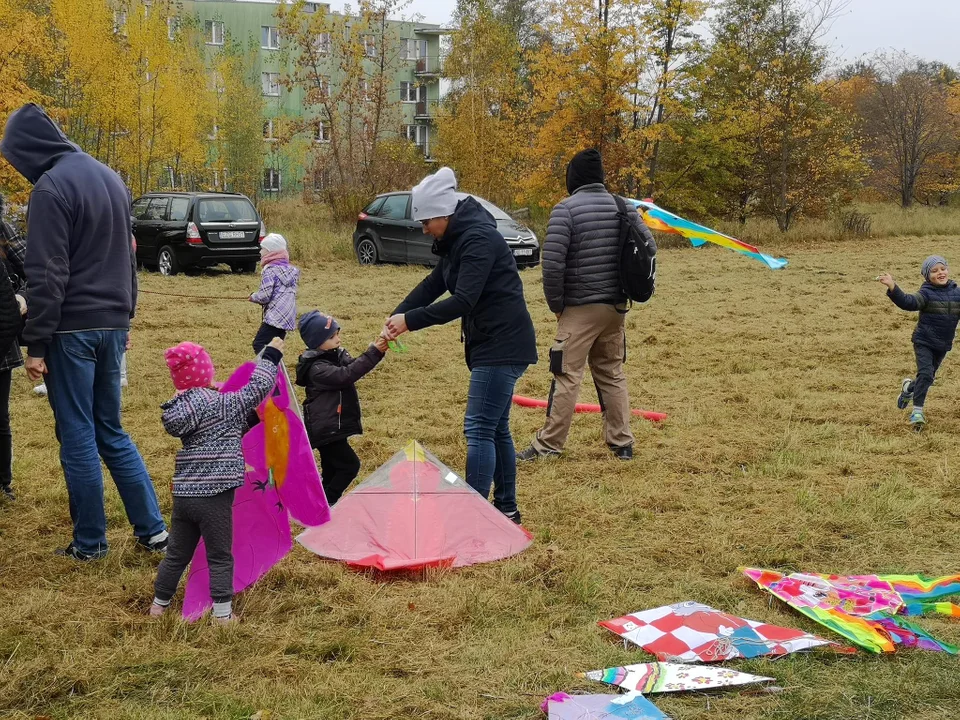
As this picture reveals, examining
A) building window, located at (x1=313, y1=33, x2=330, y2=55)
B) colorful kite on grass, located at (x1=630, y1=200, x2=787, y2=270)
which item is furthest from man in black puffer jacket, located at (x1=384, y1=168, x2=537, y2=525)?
building window, located at (x1=313, y1=33, x2=330, y2=55)

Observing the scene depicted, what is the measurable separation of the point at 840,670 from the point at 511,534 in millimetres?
1690

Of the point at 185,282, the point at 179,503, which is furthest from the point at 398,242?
the point at 179,503

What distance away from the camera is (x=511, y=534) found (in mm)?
4711

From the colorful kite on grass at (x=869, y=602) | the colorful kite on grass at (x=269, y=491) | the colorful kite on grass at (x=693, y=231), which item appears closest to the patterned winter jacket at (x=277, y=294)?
the colorful kite on grass at (x=693, y=231)

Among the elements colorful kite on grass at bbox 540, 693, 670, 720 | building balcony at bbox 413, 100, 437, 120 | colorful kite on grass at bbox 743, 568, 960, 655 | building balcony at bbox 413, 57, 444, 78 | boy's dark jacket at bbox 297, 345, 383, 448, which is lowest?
colorful kite on grass at bbox 540, 693, 670, 720

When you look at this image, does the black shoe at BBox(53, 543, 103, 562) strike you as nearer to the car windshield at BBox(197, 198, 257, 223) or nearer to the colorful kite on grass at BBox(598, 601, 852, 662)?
the colorful kite on grass at BBox(598, 601, 852, 662)

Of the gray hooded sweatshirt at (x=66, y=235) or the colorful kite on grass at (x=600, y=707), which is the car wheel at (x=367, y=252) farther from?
the colorful kite on grass at (x=600, y=707)

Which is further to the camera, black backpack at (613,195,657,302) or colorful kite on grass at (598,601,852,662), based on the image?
black backpack at (613,195,657,302)

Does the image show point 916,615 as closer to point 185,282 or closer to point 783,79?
point 185,282

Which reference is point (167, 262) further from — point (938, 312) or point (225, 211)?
point (938, 312)

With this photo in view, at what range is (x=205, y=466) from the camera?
3.70m

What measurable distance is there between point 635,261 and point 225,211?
1259cm

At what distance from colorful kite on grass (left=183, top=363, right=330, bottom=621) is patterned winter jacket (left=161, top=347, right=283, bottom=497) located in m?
0.27

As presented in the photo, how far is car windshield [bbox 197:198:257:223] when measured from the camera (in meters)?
17.4
